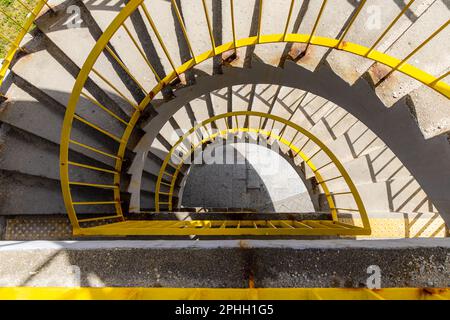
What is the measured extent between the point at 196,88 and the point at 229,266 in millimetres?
3039

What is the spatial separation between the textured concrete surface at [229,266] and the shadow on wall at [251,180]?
639 centimetres

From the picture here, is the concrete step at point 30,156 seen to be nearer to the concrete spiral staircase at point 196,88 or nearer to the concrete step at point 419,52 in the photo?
the concrete spiral staircase at point 196,88

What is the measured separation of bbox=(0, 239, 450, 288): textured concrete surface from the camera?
5.99ft

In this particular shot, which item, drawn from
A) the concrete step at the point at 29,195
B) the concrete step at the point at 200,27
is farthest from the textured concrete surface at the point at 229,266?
the concrete step at the point at 200,27

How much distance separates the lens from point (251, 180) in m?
8.38

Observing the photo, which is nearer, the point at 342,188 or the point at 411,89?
the point at 411,89

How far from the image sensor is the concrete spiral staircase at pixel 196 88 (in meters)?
2.93
